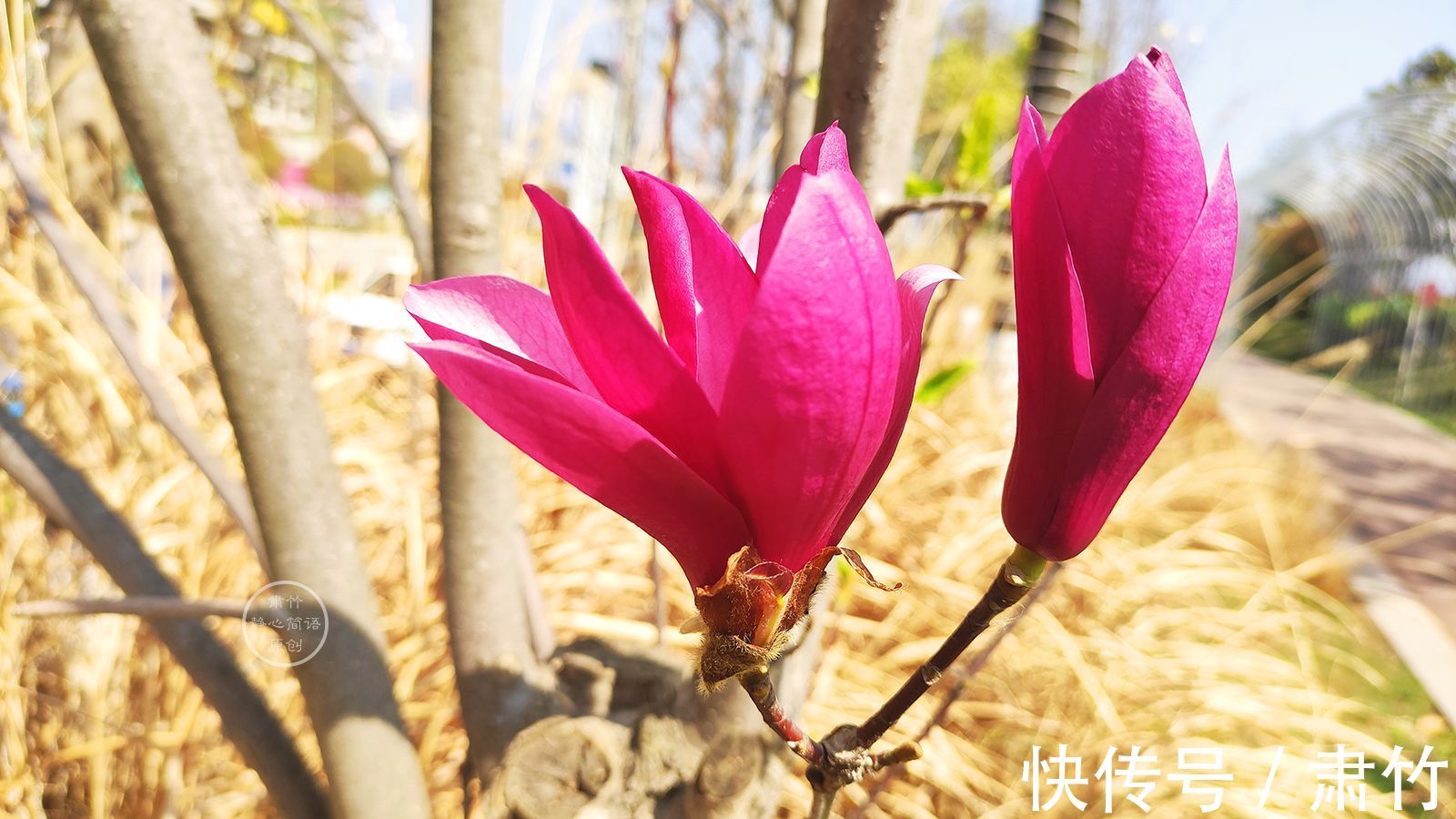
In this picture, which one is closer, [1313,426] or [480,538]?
[480,538]

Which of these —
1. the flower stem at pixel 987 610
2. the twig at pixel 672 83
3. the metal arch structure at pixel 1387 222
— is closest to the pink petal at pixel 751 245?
the flower stem at pixel 987 610

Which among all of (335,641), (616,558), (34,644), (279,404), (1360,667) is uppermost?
(279,404)

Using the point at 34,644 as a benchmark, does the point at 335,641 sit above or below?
above

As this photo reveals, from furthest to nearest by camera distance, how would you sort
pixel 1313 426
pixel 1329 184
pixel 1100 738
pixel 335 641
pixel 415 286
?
pixel 1329 184 < pixel 1313 426 < pixel 1100 738 < pixel 335 641 < pixel 415 286

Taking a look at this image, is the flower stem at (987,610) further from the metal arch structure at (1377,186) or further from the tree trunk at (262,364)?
the metal arch structure at (1377,186)

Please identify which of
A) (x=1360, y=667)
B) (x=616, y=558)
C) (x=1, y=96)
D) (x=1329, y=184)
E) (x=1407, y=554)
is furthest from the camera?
(x=1329, y=184)

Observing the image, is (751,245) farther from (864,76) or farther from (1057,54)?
(1057,54)

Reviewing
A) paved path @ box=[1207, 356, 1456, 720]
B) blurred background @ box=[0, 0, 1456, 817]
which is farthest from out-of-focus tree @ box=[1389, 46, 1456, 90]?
blurred background @ box=[0, 0, 1456, 817]

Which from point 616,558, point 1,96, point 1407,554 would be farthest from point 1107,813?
point 1407,554

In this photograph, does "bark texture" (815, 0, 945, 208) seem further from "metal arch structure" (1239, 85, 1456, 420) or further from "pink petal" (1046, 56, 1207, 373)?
"metal arch structure" (1239, 85, 1456, 420)

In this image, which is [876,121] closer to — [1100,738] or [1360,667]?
[1100,738]
